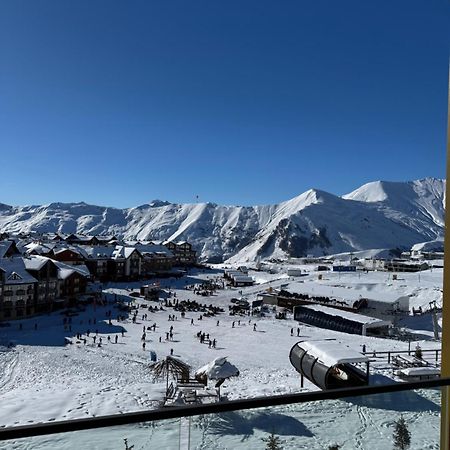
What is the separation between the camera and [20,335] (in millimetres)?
28062

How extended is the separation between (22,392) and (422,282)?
140 feet

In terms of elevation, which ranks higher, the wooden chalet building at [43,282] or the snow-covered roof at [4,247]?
the snow-covered roof at [4,247]

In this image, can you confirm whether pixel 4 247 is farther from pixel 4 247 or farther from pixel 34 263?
pixel 34 263

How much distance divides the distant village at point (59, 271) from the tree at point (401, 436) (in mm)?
36598

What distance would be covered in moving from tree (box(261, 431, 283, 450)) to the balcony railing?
0.02 m

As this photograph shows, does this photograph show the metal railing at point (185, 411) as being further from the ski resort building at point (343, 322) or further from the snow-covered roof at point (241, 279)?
the snow-covered roof at point (241, 279)

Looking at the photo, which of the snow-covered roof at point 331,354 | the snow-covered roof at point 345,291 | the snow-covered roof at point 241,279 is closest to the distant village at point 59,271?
the snow-covered roof at point 241,279

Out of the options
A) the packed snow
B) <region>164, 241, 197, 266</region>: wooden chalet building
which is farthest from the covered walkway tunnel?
<region>164, 241, 197, 266</region>: wooden chalet building

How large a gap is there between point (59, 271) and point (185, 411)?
42.2 m

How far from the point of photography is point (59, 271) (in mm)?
40844

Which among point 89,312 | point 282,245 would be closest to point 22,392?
point 89,312

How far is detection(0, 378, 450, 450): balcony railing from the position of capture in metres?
1.71

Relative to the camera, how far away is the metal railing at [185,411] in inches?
62.2

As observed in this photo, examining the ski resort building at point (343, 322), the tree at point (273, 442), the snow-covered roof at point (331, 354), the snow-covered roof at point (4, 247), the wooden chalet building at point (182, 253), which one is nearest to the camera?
the tree at point (273, 442)
